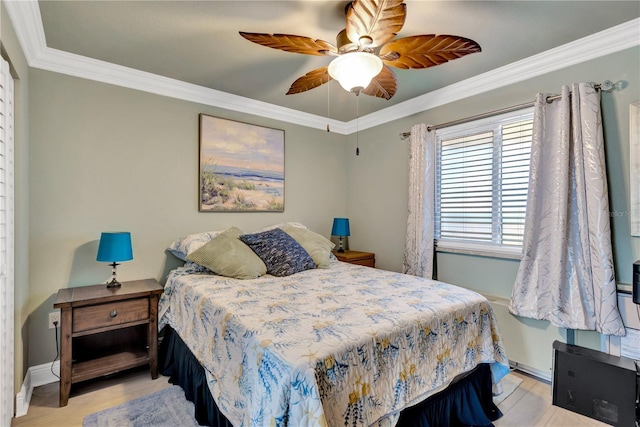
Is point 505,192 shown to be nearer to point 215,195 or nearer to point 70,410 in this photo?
point 215,195

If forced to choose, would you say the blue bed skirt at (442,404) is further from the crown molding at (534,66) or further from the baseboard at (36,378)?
the crown molding at (534,66)

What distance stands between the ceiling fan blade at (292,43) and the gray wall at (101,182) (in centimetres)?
160

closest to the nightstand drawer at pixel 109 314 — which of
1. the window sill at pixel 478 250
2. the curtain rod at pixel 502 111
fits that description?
the window sill at pixel 478 250

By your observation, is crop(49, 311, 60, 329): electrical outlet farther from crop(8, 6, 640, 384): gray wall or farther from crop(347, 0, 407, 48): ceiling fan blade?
crop(347, 0, 407, 48): ceiling fan blade

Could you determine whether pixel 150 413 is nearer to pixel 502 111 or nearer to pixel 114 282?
pixel 114 282

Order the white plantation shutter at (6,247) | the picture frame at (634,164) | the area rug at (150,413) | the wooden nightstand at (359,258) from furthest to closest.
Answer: the wooden nightstand at (359,258), the picture frame at (634,164), the area rug at (150,413), the white plantation shutter at (6,247)

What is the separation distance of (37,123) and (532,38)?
3647mm

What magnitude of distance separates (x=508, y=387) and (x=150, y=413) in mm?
2483

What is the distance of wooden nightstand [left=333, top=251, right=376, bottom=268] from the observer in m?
3.52

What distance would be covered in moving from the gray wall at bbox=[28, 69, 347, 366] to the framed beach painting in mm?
99

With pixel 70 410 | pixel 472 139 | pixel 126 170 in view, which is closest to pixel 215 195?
pixel 126 170

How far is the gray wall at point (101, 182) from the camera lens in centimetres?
233

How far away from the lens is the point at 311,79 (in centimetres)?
215

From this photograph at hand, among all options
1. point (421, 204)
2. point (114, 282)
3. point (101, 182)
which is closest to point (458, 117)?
point (421, 204)
